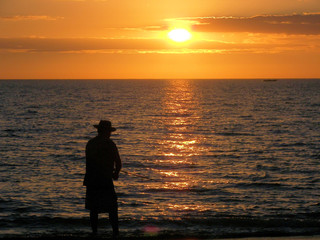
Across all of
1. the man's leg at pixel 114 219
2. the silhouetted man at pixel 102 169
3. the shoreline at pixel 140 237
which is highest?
the silhouetted man at pixel 102 169

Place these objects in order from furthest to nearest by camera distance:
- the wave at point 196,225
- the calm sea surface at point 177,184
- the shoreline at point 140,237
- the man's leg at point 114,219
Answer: the calm sea surface at point 177,184 < the wave at point 196,225 < the shoreline at point 140,237 < the man's leg at point 114,219

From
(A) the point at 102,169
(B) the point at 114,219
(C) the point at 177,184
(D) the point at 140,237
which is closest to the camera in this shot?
(A) the point at 102,169

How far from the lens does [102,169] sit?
34.2 feet

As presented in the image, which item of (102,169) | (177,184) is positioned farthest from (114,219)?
(177,184)

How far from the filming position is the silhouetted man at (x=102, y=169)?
1038 cm

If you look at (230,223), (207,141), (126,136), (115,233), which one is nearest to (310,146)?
(207,141)

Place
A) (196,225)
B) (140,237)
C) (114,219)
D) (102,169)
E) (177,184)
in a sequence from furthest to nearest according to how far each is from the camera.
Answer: (177,184) < (196,225) < (140,237) < (114,219) < (102,169)

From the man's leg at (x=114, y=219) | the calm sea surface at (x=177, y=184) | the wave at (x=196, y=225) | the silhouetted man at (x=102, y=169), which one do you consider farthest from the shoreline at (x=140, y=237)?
the silhouetted man at (x=102, y=169)

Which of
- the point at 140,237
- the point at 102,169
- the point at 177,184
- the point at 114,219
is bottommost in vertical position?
the point at 140,237

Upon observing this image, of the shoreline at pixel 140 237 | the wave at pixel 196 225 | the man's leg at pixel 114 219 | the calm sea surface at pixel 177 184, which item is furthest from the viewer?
the calm sea surface at pixel 177 184

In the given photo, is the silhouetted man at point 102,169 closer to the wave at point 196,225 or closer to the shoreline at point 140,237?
the shoreline at point 140,237

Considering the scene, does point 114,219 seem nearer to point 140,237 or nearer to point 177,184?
point 140,237

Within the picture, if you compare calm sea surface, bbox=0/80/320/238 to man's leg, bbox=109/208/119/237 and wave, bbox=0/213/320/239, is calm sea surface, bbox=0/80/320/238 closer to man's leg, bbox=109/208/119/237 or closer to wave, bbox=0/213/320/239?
wave, bbox=0/213/320/239

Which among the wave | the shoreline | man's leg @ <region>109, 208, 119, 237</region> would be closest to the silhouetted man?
man's leg @ <region>109, 208, 119, 237</region>
